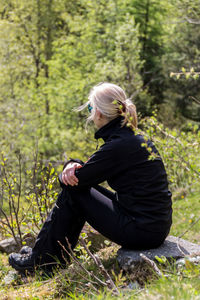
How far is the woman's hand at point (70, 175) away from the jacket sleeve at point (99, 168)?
3 cm

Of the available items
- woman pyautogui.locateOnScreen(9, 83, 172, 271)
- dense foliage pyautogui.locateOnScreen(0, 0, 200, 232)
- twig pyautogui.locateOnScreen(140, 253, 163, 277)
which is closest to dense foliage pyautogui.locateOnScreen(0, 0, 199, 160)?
dense foliage pyautogui.locateOnScreen(0, 0, 200, 232)

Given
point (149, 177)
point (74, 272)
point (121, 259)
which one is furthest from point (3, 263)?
point (149, 177)

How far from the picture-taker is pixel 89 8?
17.1 m

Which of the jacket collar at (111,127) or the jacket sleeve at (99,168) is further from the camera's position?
the jacket collar at (111,127)

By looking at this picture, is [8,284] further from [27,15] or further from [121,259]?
[27,15]

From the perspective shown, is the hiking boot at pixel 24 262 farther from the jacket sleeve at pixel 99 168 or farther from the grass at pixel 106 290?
the jacket sleeve at pixel 99 168

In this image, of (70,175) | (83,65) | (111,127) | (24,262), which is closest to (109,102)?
(111,127)

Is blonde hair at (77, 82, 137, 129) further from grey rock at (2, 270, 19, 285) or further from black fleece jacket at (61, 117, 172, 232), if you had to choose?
grey rock at (2, 270, 19, 285)

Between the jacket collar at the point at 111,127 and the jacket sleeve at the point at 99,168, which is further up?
the jacket collar at the point at 111,127

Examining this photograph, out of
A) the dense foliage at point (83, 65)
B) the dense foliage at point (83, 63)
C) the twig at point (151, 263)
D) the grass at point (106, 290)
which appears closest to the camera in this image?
the grass at point (106, 290)

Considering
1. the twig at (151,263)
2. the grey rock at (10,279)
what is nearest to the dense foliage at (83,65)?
the grey rock at (10,279)

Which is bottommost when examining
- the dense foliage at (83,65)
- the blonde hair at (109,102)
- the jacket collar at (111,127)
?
the dense foliage at (83,65)

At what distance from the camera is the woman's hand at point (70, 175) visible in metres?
3.03

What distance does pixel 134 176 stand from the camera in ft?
9.69
